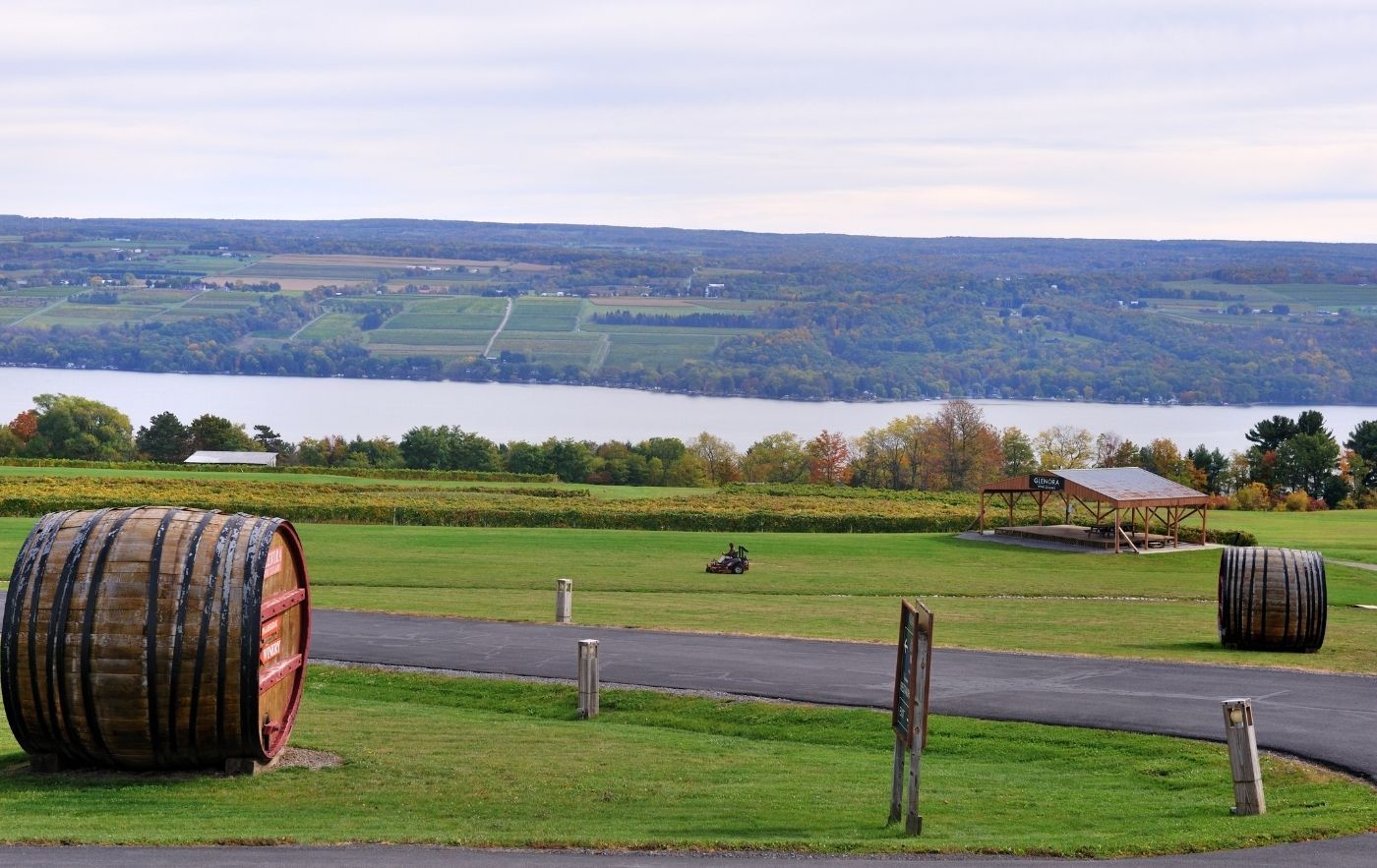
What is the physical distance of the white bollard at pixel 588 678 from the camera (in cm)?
2045

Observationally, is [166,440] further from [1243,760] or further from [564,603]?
[1243,760]

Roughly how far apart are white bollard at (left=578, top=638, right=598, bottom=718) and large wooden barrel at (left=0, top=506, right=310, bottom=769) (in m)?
6.18

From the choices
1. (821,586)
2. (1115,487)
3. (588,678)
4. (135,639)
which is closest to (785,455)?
(1115,487)

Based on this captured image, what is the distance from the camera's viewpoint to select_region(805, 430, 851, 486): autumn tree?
120831mm

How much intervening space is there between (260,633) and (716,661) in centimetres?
1082

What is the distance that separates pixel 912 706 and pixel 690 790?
2.84m

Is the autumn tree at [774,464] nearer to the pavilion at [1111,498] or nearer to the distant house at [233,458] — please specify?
the distant house at [233,458]

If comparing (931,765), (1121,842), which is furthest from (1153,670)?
(1121,842)

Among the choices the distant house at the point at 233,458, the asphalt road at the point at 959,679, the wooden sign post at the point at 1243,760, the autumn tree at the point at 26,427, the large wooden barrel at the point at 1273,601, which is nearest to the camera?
the wooden sign post at the point at 1243,760

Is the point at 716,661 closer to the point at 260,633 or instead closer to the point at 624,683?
the point at 624,683

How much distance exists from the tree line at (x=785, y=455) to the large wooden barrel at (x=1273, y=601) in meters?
69.1

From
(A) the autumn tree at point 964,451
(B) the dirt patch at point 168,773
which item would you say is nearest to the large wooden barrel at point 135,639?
(B) the dirt patch at point 168,773

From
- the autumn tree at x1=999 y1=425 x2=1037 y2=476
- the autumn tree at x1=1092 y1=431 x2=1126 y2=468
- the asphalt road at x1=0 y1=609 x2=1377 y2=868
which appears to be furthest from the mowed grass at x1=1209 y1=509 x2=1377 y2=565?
the autumn tree at x1=1092 y1=431 x2=1126 y2=468

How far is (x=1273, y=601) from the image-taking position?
2744cm
